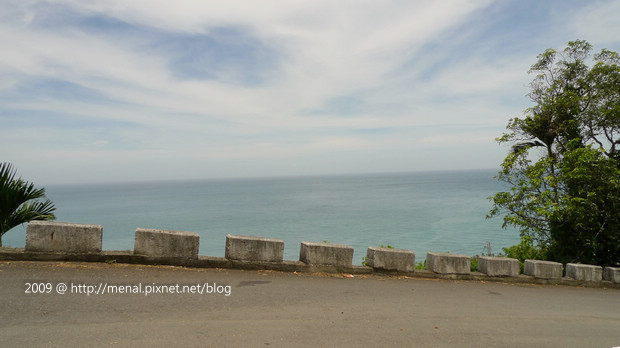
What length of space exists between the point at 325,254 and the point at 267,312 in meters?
2.49

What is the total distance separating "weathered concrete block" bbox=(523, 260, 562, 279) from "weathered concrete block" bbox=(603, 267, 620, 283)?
4.86 ft

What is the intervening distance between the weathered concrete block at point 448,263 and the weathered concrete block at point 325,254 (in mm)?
1794

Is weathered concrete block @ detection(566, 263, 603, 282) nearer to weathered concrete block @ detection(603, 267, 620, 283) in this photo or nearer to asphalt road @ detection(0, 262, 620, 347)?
weathered concrete block @ detection(603, 267, 620, 283)

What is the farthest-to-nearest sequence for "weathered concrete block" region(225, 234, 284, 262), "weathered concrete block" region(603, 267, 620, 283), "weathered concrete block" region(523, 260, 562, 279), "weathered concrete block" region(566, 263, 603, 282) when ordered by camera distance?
"weathered concrete block" region(603, 267, 620, 283), "weathered concrete block" region(566, 263, 603, 282), "weathered concrete block" region(523, 260, 562, 279), "weathered concrete block" region(225, 234, 284, 262)

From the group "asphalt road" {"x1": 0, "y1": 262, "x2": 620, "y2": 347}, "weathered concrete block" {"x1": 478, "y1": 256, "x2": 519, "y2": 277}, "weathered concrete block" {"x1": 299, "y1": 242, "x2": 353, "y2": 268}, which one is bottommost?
"asphalt road" {"x1": 0, "y1": 262, "x2": 620, "y2": 347}

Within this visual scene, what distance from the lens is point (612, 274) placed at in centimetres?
868

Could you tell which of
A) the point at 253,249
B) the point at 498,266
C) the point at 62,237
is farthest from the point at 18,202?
the point at 498,266

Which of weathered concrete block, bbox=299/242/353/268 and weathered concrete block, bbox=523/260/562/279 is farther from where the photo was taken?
weathered concrete block, bbox=523/260/562/279

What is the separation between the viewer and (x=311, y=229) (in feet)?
163

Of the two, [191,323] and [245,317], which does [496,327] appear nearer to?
[245,317]

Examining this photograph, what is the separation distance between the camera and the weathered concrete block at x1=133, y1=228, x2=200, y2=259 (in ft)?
20.0

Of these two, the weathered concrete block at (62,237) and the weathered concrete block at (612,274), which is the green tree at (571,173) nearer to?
the weathered concrete block at (612,274)

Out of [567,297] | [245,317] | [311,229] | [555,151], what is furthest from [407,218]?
[245,317]

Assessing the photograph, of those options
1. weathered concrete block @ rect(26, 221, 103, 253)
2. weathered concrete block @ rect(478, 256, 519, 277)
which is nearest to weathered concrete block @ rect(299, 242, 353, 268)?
weathered concrete block @ rect(478, 256, 519, 277)
